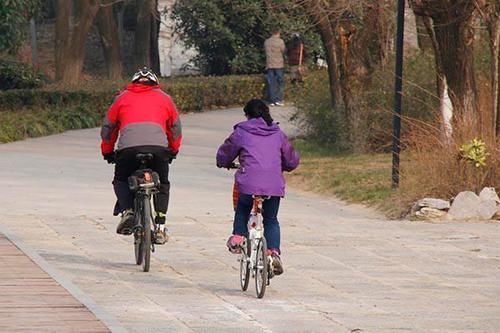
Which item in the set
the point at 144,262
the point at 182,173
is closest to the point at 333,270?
the point at 144,262

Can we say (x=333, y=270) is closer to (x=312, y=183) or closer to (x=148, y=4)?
(x=312, y=183)

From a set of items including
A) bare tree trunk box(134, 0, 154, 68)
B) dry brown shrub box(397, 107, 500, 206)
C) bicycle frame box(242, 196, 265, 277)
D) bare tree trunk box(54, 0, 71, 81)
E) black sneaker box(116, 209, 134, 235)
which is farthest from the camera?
bare tree trunk box(134, 0, 154, 68)

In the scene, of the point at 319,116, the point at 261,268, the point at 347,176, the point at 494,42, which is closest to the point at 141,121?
the point at 261,268

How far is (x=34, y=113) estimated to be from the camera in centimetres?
2848

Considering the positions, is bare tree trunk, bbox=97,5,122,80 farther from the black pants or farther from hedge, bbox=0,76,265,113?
the black pants

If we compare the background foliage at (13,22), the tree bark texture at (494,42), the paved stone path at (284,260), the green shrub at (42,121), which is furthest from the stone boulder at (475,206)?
the background foliage at (13,22)

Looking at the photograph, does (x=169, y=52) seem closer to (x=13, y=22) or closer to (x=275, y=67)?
(x=275, y=67)

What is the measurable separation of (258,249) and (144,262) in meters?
1.56

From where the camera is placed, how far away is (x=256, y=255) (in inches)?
441

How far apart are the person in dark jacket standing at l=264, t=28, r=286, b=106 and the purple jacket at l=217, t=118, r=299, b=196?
23.3 meters

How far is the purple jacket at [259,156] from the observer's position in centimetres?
1126

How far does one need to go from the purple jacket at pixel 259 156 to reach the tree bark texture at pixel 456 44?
7.33 meters

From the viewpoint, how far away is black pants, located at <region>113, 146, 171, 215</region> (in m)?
12.4

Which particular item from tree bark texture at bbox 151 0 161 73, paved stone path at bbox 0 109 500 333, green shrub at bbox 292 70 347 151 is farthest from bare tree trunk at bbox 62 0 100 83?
paved stone path at bbox 0 109 500 333
